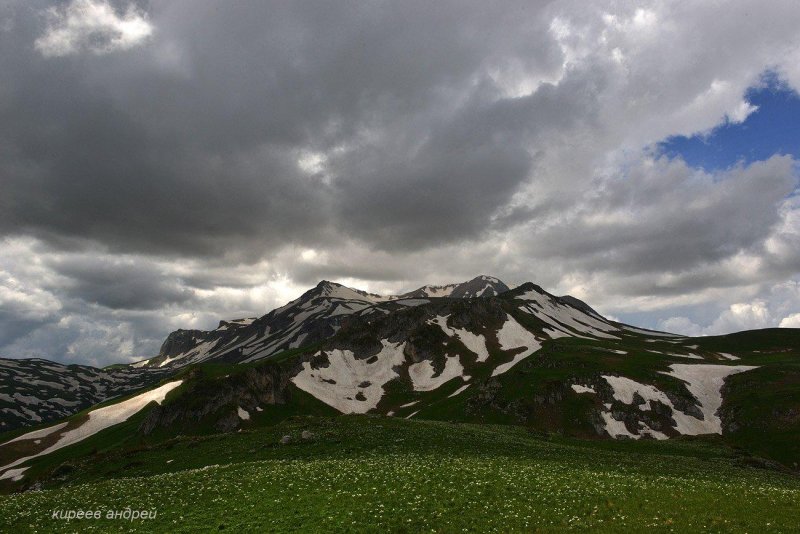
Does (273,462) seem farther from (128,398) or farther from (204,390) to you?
(128,398)

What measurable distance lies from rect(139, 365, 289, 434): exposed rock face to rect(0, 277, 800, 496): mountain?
1.17 ft

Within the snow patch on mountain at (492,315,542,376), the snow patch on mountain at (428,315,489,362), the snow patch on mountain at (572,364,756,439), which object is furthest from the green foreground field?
the snow patch on mountain at (428,315,489,362)

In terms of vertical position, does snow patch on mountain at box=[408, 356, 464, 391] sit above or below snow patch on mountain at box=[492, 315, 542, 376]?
below

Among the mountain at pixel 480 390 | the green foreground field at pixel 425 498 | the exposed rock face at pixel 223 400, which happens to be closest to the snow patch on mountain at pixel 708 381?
the mountain at pixel 480 390

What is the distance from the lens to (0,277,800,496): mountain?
10238 cm

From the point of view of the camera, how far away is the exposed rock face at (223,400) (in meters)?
→ 130

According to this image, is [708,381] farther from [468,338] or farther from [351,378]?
[351,378]

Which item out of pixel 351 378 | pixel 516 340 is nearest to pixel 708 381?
pixel 516 340

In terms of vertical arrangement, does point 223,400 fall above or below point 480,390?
above

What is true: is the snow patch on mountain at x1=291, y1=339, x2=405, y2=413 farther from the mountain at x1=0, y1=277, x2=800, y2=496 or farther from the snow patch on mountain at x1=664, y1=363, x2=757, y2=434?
the snow patch on mountain at x1=664, y1=363, x2=757, y2=434

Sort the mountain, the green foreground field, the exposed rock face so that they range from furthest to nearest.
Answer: the exposed rock face
the mountain
the green foreground field

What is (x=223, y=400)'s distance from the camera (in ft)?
443

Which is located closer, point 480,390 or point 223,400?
point 480,390

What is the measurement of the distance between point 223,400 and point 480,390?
7352cm
